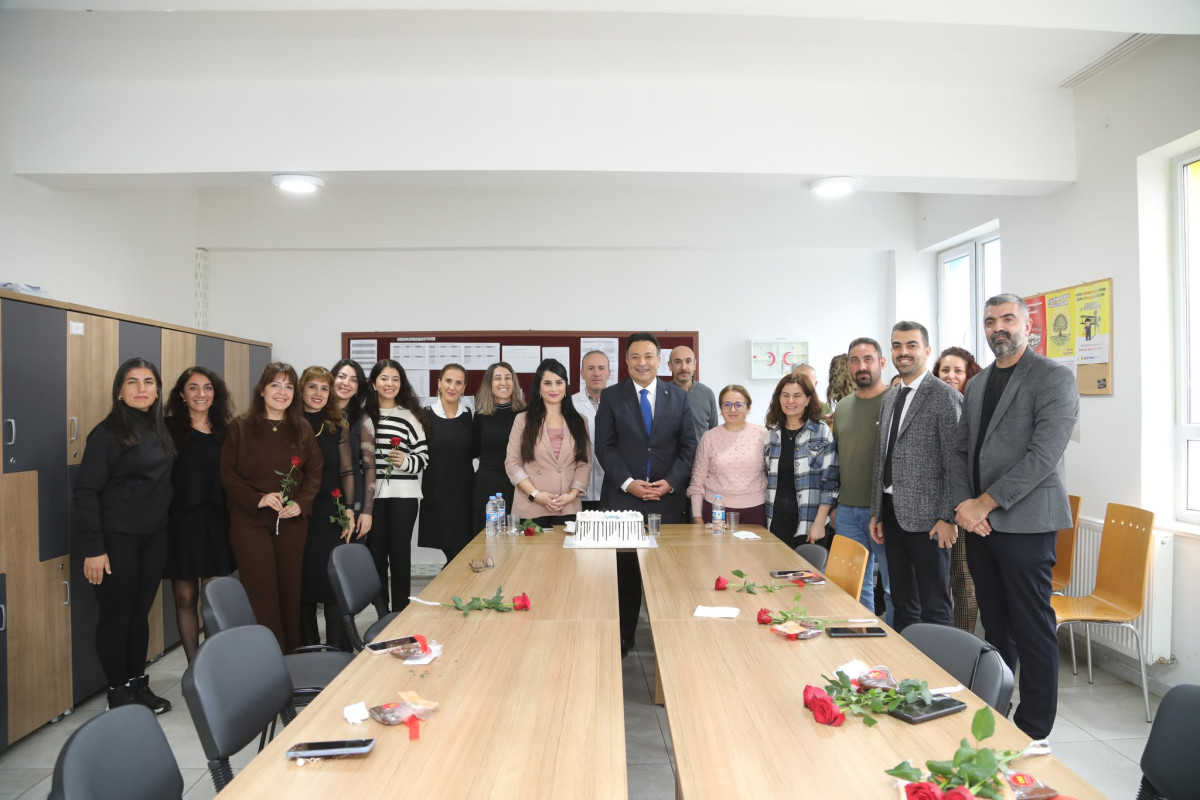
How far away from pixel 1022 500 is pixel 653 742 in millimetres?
1870

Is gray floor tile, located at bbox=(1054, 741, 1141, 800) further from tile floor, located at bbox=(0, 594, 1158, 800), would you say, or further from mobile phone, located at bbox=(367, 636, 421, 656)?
mobile phone, located at bbox=(367, 636, 421, 656)

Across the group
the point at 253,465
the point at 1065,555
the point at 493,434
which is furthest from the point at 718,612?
the point at 1065,555

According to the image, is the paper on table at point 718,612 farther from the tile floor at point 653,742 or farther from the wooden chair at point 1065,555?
the wooden chair at point 1065,555

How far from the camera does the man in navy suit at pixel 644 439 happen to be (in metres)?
4.19

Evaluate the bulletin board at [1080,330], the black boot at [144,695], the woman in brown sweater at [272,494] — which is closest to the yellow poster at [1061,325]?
the bulletin board at [1080,330]

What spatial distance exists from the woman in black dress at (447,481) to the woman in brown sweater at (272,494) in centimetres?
71

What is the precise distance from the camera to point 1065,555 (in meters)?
4.18

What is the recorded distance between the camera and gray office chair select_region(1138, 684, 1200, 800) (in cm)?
161

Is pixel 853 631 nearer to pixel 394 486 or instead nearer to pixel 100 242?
pixel 394 486

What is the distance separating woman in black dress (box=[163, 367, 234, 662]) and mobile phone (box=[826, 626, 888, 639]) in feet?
10.2

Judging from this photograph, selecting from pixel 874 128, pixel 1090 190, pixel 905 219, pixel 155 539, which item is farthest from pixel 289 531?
pixel 905 219

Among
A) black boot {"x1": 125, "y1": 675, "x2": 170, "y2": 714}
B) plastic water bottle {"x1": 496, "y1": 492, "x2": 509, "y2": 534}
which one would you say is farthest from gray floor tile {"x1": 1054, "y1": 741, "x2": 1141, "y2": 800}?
black boot {"x1": 125, "y1": 675, "x2": 170, "y2": 714}

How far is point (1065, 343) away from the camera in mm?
4336

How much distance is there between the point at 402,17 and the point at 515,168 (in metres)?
0.94
